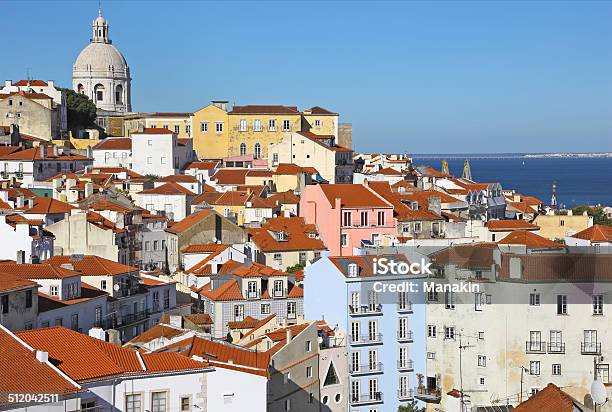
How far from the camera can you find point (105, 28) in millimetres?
98125

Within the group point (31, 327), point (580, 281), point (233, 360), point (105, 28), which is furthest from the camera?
point (105, 28)

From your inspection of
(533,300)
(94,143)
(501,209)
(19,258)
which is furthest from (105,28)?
(533,300)

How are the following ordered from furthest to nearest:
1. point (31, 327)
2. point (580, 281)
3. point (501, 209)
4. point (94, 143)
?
point (94, 143) → point (501, 209) → point (580, 281) → point (31, 327)

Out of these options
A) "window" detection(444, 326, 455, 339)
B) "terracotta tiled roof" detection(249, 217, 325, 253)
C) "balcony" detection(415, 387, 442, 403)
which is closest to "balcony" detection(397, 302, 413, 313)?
"window" detection(444, 326, 455, 339)

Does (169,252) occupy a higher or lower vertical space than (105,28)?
lower

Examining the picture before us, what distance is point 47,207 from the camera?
4588 centimetres

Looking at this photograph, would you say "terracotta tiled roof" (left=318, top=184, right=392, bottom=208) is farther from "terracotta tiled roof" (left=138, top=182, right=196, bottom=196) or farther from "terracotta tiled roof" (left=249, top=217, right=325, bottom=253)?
"terracotta tiled roof" (left=138, top=182, right=196, bottom=196)

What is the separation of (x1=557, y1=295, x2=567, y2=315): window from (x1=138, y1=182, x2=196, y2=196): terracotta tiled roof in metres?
27.0

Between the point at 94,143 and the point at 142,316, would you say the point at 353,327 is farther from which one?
the point at 94,143

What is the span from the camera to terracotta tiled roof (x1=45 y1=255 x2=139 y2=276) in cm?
3478

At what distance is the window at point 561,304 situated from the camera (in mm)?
31812

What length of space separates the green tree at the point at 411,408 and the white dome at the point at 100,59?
6389 cm

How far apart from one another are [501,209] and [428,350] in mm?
25544

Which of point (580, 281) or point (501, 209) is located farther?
point (501, 209)
